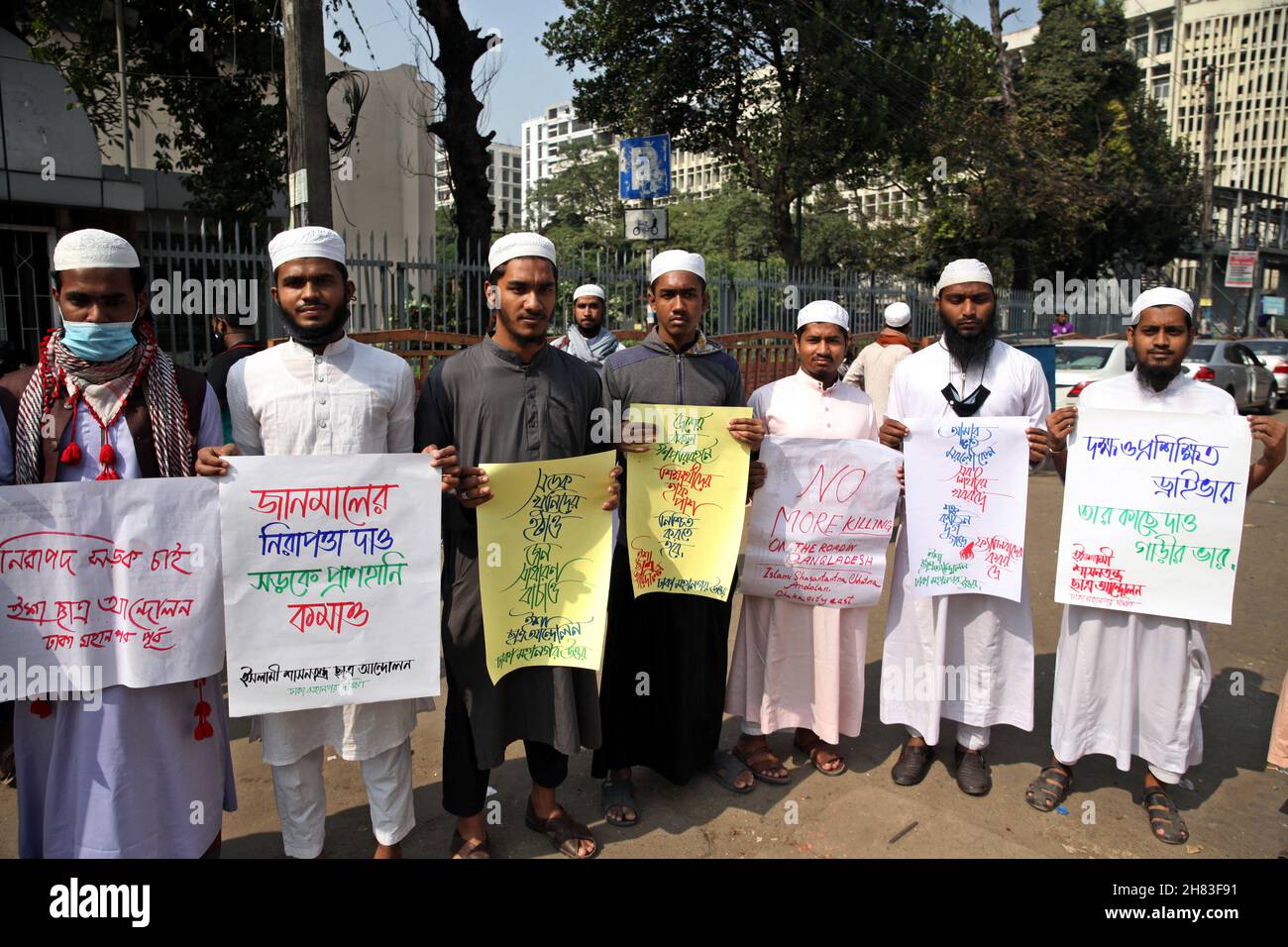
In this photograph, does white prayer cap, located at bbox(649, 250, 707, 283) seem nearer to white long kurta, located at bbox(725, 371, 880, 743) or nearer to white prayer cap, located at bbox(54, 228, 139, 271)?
white long kurta, located at bbox(725, 371, 880, 743)

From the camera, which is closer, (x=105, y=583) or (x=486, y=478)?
(x=105, y=583)

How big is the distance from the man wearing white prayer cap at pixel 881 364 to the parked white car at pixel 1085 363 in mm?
5686

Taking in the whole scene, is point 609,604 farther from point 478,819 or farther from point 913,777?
point 913,777

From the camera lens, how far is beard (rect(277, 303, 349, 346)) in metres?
2.77

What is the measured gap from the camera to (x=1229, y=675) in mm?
4918

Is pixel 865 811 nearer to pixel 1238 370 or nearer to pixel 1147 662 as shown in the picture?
pixel 1147 662

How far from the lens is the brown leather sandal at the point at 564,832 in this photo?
3162 mm

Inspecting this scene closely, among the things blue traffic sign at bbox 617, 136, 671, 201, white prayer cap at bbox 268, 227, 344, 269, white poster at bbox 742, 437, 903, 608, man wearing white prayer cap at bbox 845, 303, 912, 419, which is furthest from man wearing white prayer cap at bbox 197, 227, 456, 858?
blue traffic sign at bbox 617, 136, 671, 201

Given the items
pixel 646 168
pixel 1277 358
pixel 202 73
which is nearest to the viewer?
pixel 646 168

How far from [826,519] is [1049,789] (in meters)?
1.44

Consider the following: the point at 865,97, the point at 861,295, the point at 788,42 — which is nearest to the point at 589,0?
the point at 788,42

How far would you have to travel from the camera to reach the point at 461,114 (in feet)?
32.4

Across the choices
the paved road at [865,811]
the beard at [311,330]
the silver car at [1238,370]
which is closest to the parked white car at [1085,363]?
the silver car at [1238,370]

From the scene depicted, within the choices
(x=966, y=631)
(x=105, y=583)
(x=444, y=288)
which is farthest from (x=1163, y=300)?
(x=444, y=288)
